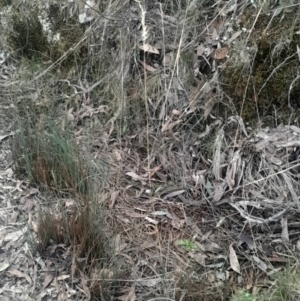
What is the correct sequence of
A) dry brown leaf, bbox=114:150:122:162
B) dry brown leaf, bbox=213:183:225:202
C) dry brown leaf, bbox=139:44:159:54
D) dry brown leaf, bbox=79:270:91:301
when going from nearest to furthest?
dry brown leaf, bbox=79:270:91:301
dry brown leaf, bbox=213:183:225:202
dry brown leaf, bbox=114:150:122:162
dry brown leaf, bbox=139:44:159:54

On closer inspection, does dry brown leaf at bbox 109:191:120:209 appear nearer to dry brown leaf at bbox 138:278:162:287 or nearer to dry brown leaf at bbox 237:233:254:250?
dry brown leaf at bbox 138:278:162:287

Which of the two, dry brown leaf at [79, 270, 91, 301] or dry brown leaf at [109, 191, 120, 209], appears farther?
dry brown leaf at [109, 191, 120, 209]

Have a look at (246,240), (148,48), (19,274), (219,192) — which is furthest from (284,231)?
(148,48)

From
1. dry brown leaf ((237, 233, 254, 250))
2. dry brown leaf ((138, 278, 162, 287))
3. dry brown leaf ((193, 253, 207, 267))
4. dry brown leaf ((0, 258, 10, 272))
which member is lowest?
dry brown leaf ((138, 278, 162, 287))

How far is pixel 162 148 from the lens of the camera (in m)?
2.80

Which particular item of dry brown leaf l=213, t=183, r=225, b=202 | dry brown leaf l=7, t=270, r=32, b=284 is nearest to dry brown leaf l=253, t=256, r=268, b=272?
dry brown leaf l=213, t=183, r=225, b=202

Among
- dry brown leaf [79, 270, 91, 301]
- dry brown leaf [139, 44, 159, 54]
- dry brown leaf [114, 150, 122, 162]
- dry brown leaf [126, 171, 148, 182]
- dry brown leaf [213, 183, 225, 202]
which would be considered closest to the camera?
dry brown leaf [79, 270, 91, 301]

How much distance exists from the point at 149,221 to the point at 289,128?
0.84m

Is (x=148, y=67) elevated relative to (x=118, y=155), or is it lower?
elevated

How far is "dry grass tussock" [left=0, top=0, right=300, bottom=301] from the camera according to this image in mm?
2293

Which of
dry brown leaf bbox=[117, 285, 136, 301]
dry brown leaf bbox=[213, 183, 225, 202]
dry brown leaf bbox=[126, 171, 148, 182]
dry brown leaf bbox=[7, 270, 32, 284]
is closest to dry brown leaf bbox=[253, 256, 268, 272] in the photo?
dry brown leaf bbox=[213, 183, 225, 202]

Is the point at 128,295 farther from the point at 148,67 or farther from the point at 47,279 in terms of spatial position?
the point at 148,67

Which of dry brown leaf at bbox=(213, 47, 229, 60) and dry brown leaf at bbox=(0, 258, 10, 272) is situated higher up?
dry brown leaf at bbox=(213, 47, 229, 60)

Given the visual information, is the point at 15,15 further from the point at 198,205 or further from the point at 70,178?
the point at 198,205
